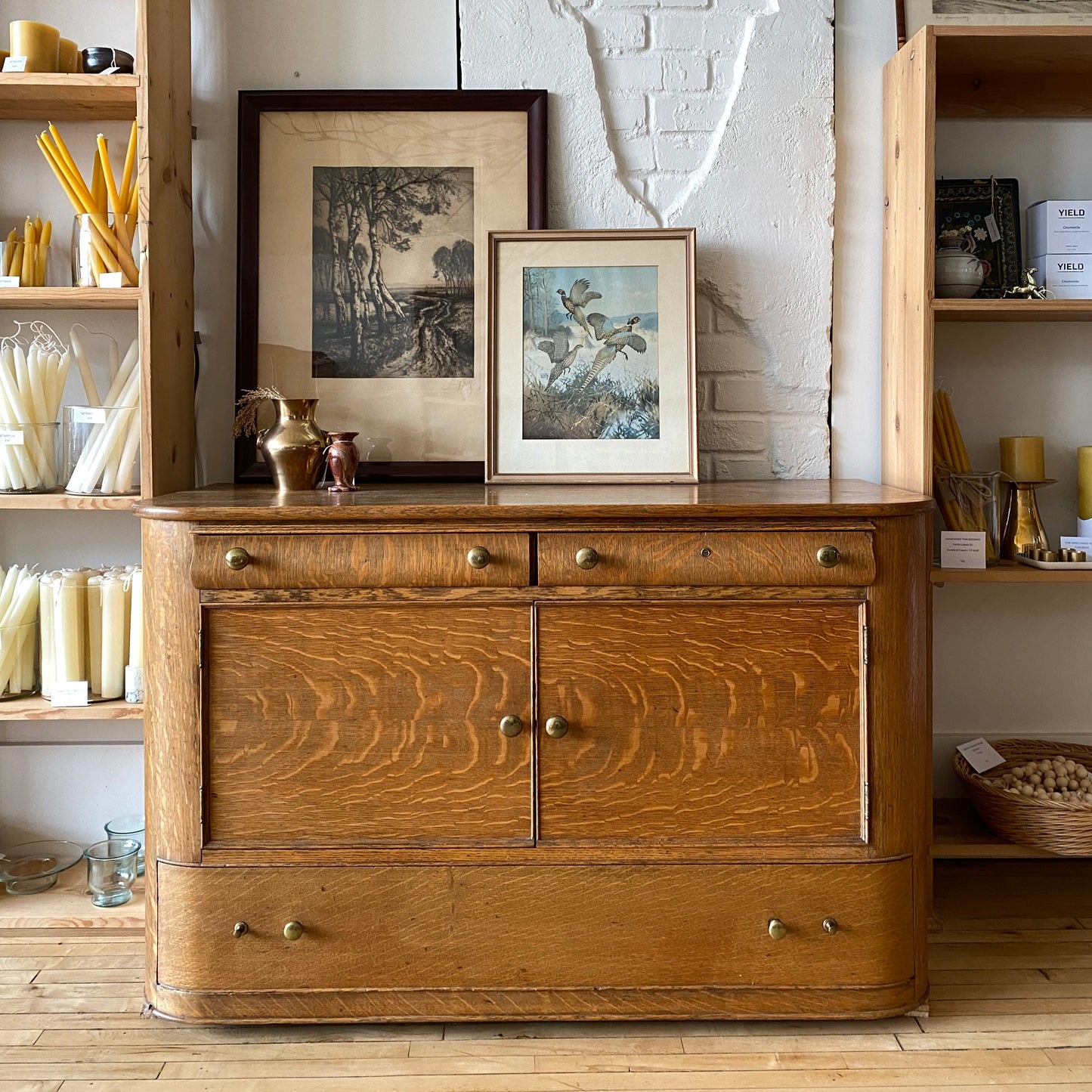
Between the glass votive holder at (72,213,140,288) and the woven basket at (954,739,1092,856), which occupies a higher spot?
the glass votive holder at (72,213,140,288)

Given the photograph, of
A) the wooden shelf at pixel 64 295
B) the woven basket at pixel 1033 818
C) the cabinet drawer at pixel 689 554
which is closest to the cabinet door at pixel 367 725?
the cabinet drawer at pixel 689 554

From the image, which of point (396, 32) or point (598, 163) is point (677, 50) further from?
point (396, 32)

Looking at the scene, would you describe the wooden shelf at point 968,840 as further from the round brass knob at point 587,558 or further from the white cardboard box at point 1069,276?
the white cardboard box at point 1069,276

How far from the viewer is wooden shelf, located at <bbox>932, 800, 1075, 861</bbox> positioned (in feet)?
6.82

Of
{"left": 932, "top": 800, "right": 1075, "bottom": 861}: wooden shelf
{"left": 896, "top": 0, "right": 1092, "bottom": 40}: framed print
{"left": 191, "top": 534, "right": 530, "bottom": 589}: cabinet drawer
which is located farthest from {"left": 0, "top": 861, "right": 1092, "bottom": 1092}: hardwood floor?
{"left": 896, "top": 0, "right": 1092, "bottom": 40}: framed print

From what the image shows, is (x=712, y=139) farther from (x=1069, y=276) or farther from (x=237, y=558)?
(x=237, y=558)

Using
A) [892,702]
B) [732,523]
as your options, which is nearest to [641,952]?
[892,702]

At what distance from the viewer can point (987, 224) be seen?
2184 mm

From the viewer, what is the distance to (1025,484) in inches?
85.5

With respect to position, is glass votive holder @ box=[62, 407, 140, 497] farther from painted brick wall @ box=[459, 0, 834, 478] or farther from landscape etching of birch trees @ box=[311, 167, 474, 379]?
painted brick wall @ box=[459, 0, 834, 478]

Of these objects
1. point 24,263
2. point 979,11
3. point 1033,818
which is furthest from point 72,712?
point 979,11

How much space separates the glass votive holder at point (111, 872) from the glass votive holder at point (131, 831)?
24 mm

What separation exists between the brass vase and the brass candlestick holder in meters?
1.49

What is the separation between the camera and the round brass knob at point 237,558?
1661 mm
